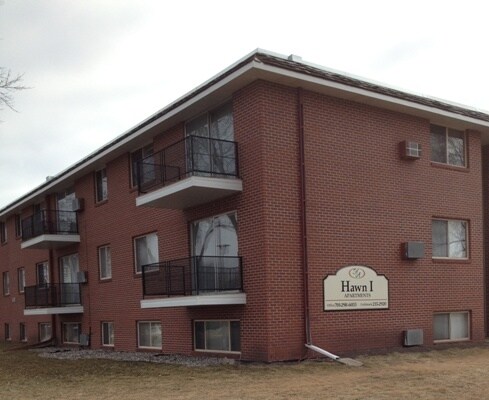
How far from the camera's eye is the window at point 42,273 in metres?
25.6

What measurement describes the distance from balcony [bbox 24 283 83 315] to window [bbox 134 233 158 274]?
468cm

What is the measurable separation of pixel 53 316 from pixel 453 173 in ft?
54.5

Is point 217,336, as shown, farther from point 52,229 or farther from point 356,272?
point 52,229

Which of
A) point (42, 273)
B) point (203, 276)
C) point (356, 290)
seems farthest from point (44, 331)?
point (356, 290)

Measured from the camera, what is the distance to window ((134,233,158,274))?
17250 mm

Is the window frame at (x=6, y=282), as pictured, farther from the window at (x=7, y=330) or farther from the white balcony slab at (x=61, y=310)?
the white balcony slab at (x=61, y=310)

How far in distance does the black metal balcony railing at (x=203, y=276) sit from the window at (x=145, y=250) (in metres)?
2.98

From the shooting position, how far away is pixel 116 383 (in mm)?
11141

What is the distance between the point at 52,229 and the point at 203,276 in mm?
10947

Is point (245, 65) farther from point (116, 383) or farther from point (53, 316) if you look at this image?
point (53, 316)

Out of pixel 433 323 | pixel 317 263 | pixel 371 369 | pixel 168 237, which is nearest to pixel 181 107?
pixel 168 237

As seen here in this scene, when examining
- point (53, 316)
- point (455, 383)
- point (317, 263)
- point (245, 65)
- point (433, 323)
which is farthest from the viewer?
point (53, 316)

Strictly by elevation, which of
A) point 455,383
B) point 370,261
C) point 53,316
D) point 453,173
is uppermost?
point 453,173

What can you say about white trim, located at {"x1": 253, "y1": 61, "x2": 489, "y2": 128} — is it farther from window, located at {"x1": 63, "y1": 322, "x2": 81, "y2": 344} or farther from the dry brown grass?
window, located at {"x1": 63, "y1": 322, "x2": 81, "y2": 344}
